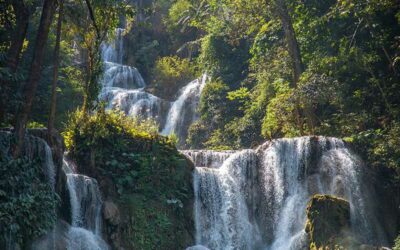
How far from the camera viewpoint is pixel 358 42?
23.7 m

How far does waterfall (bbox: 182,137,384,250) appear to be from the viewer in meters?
18.4

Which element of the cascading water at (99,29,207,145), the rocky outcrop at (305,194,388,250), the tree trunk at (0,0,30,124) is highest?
the cascading water at (99,29,207,145)

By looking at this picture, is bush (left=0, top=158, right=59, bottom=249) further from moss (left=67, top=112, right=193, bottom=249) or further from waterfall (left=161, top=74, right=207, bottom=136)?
waterfall (left=161, top=74, right=207, bottom=136)

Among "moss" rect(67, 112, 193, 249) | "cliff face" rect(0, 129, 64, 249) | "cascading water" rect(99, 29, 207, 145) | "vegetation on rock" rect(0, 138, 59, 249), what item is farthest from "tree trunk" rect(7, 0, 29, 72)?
"cascading water" rect(99, 29, 207, 145)

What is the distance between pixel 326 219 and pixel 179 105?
673 inches

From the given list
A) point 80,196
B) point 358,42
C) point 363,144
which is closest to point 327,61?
point 358,42

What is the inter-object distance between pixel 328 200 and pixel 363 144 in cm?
439

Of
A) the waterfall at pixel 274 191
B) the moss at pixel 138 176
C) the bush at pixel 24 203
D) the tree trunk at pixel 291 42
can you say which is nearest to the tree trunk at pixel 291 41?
the tree trunk at pixel 291 42

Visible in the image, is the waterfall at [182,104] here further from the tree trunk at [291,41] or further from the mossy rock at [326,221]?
the mossy rock at [326,221]

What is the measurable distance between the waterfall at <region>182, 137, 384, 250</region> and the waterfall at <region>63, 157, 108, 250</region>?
363 centimetres

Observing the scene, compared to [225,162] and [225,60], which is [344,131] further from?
[225,60]

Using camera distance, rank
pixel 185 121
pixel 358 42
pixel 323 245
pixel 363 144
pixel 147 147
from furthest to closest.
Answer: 1. pixel 185 121
2. pixel 358 42
3. pixel 363 144
4. pixel 147 147
5. pixel 323 245

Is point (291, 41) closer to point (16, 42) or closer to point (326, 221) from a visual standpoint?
point (326, 221)

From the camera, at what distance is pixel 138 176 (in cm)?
1786
